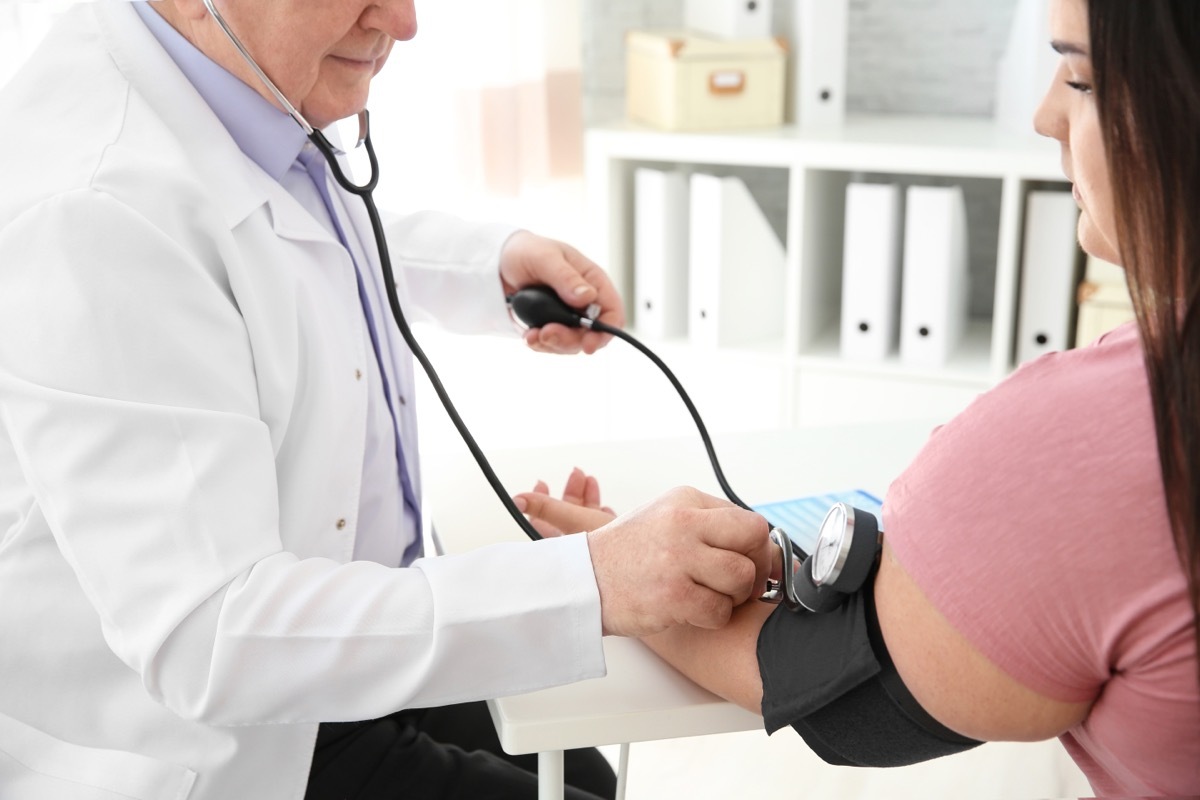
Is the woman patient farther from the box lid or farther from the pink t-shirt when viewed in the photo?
the box lid

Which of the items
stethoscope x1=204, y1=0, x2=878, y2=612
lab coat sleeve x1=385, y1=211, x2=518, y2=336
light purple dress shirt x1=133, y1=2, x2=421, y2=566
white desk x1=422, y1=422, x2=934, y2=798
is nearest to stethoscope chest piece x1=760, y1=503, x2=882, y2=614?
stethoscope x1=204, y1=0, x2=878, y2=612

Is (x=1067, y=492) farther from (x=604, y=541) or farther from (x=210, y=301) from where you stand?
(x=210, y=301)

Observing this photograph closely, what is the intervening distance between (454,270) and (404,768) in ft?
1.78

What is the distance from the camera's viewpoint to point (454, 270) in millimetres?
1363

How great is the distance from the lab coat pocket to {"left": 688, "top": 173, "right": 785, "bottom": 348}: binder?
65.8 inches

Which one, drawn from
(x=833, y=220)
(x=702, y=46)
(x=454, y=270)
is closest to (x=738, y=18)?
(x=702, y=46)

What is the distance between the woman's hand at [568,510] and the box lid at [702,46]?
56.4 inches

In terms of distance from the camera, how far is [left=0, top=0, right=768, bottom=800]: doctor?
0.78 m

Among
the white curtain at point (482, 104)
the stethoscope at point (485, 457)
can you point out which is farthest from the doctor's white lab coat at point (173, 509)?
the white curtain at point (482, 104)

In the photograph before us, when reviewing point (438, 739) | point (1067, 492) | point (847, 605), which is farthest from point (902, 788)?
point (1067, 492)

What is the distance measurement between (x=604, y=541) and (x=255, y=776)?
0.32m

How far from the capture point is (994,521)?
26.3 inches

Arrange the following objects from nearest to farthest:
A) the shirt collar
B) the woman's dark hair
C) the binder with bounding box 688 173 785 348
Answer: the woman's dark hair
the shirt collar
the binder with bounding box 688 173 785 348

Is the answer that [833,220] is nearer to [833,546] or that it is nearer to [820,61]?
[820,61]
